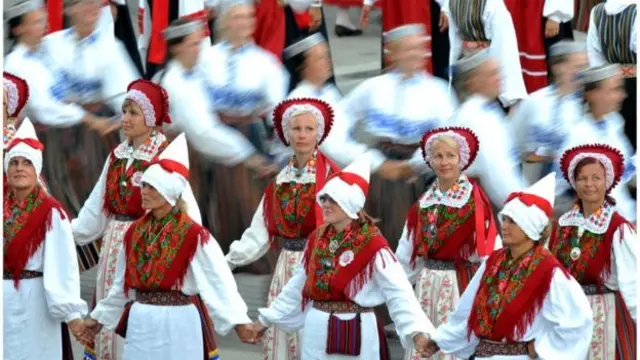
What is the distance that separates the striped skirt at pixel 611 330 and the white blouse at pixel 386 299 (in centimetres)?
100

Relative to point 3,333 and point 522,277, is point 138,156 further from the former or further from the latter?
point 522,277

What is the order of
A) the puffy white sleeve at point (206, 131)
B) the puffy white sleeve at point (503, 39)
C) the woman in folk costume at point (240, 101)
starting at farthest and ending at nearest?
1. the puffy white sleeve at point (503, 39)
2. the woman in folk costume at point (240, 101)
3. the puffy white sleeve at point (206, 131)

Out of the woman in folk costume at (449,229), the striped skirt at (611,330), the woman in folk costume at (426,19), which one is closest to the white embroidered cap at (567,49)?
the woman in folk costume at (426,19)

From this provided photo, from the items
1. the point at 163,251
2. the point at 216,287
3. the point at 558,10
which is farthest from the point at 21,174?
the point at 558,10

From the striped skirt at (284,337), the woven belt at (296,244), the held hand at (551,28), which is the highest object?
the held hand at (551,28)

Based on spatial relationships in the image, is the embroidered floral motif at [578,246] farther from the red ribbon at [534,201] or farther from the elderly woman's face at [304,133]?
the elderly woman's face at [304,133]

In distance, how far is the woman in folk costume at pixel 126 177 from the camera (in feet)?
33.4

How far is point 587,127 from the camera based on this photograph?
35.5ft

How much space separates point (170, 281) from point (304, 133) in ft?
4.27

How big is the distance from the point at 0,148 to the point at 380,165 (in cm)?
240

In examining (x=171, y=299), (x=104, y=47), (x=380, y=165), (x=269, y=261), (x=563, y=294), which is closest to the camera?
(x=563, y=294)

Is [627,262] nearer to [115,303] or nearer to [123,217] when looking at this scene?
[115,303]

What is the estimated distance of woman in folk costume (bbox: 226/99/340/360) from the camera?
9.77 m

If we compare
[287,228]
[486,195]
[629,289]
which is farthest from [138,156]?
[629,289]
